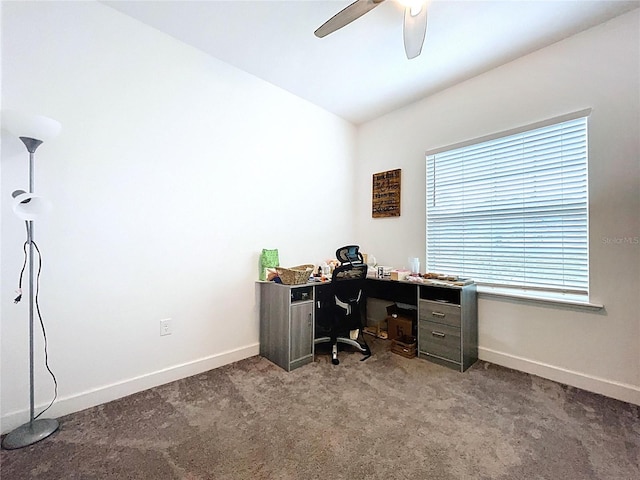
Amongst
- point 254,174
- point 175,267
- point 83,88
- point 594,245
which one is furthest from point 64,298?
point 594,245

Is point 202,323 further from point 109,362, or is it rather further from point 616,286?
point 616,286

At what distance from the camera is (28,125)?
1.47 meters

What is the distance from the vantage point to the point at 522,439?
62.7 inches

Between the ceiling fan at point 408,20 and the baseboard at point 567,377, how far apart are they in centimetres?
265

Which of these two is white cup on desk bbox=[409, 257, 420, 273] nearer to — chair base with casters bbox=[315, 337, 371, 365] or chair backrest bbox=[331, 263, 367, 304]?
chair backrest bbox=[331, 263, 367, 304]

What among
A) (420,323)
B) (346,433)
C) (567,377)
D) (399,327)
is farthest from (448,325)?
(346,433)

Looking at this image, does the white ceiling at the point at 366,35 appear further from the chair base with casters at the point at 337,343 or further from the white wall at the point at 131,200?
the chair base with casters at the point at 337,343

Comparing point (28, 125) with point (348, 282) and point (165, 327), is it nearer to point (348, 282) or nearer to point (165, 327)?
point (165, 327)

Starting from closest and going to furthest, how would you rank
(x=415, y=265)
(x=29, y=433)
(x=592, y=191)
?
(x=29, y=433) → (x=592, y=191) → (x=415, y=265)

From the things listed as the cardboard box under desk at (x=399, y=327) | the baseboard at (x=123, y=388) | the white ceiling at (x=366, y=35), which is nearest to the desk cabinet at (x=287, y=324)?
the baseboard at (x=123, y=388)

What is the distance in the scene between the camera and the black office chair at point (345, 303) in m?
2.71

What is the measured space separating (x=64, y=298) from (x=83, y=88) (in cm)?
144

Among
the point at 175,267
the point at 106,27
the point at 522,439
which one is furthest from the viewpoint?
the point at 175,267

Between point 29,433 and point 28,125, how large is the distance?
1.73 meters
